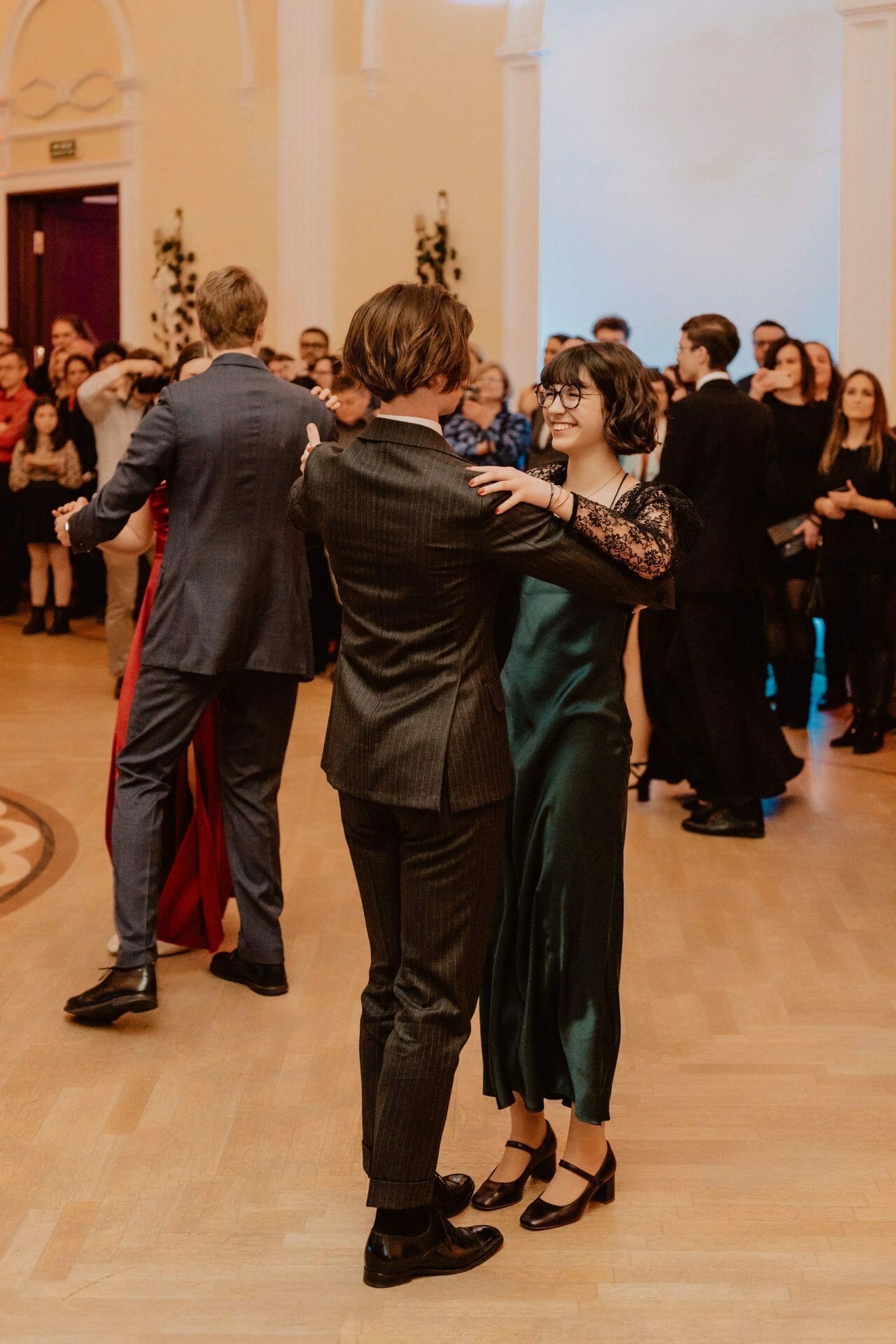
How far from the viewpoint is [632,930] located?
428 cm

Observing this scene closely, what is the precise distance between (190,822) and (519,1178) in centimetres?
142

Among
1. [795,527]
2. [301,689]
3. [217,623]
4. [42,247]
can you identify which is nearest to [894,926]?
[217,623]

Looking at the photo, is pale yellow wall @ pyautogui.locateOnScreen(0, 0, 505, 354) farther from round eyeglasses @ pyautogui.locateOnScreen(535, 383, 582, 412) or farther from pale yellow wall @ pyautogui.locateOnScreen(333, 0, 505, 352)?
round eyeglasses @ pyautogui.locateOnScreen(535, 383, 582, 412)

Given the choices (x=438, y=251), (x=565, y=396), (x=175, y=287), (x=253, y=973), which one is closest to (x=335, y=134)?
(x=438, y=251)

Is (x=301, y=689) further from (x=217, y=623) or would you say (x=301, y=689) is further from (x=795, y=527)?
(x=217, y=623)

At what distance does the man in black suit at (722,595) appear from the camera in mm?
5074

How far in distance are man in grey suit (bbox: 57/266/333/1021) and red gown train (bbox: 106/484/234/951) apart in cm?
17

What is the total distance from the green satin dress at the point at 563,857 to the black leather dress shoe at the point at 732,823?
256 centimetres

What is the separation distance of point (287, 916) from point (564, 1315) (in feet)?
6.73

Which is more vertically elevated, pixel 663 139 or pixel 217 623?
pixel 663 139

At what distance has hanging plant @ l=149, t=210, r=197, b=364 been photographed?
11477 millimetres

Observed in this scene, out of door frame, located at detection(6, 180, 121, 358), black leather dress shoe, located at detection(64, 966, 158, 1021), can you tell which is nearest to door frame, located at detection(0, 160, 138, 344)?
door frame, located at detection(6, 180, 121, 358)

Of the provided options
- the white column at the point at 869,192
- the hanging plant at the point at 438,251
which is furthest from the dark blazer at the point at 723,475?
the hanging plant at the point at 438,251

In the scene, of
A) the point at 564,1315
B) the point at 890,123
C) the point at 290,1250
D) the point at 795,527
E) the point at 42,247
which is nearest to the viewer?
the point at 564,1315
